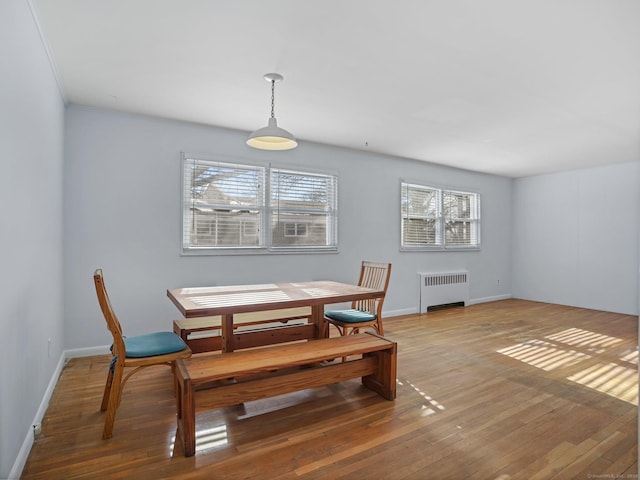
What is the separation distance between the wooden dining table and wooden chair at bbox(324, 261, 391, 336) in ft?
0.70

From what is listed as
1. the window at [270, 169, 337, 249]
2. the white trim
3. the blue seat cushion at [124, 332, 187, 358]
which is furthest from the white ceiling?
the blue seat cushion at [124, 332, 187, 358]

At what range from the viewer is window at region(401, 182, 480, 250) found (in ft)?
19.3

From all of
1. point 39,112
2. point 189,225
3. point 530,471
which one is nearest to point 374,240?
point 189,225

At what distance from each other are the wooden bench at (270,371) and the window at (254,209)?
6.31ft

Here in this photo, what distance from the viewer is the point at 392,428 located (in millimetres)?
2219

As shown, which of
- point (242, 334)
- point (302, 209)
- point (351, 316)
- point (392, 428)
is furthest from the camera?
point (302, 209)

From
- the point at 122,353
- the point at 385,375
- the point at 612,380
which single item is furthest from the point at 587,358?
the point at 122,353

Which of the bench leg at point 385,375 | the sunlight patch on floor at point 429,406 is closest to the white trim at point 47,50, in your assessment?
the bench leg at point 385,375

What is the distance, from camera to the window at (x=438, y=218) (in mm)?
5875

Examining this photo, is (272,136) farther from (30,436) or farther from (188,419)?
(30,436)

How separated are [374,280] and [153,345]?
7.29ft

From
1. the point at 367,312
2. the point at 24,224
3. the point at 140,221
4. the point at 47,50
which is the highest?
the point at 47,50

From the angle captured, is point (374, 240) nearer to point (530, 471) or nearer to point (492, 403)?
point (492, 403)

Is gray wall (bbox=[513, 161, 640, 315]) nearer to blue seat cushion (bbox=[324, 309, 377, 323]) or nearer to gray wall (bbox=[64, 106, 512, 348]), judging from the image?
gray wall (bbox=[64, 106, 512, 348])
